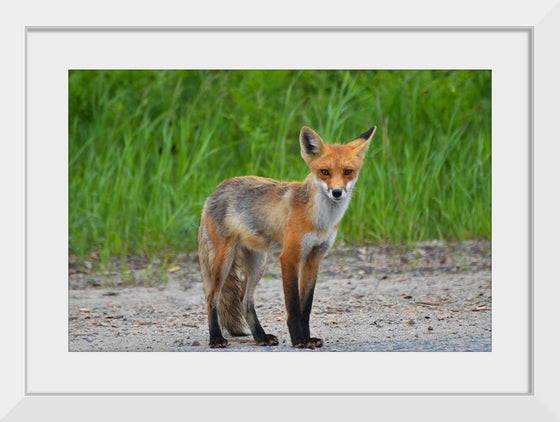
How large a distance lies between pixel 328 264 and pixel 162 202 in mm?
2300

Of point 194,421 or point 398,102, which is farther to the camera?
point 398,102

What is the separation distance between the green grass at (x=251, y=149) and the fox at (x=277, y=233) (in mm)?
2959

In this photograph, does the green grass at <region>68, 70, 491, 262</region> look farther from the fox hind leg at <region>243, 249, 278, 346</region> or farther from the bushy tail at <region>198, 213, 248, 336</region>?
the fox hind leg at <region>243, 249, 278, 346</region>

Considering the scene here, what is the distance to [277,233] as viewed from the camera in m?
6.24

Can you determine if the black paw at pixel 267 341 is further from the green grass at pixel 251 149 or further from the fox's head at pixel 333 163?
the green grass at pixel 251 149

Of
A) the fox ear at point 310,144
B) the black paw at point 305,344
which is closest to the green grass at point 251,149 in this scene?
the fox ear at point 310,144

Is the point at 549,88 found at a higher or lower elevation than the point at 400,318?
higher

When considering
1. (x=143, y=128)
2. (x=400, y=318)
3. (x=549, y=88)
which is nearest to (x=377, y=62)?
(x=549, y=88)

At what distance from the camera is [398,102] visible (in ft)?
33.0

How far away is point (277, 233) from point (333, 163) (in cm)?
87

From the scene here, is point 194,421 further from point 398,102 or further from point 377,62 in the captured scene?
point 398,102

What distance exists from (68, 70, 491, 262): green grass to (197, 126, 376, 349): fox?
2.96m

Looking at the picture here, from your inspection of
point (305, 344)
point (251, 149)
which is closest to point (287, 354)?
point (305, 344)

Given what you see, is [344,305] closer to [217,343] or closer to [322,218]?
[217,343]
